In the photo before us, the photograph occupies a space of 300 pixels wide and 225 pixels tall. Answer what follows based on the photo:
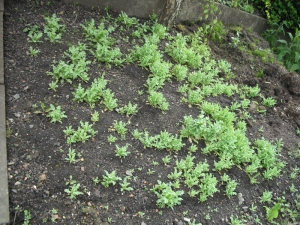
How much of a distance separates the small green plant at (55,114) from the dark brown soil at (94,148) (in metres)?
0.07

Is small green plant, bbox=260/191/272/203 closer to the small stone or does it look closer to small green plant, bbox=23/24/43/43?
the small stone

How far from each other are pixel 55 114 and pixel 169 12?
3.06 m

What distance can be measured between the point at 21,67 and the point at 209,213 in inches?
113

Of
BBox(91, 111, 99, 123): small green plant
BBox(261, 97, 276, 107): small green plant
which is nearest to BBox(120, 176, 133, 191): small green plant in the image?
BBox(91, 111, 99, 123): small green plant

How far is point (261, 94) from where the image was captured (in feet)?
17.6

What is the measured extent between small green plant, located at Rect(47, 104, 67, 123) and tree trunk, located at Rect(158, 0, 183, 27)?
2924 mm

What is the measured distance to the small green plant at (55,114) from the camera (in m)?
3.63

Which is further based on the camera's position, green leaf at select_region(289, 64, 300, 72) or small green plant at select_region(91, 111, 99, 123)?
green leaf at select_region(289, 64, 300, 72)

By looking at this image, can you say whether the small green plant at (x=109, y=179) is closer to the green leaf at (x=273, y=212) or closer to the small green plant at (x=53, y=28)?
the green leaf at (x=273, y=212)

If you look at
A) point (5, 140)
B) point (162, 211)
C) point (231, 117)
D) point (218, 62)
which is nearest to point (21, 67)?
point (5, 140)

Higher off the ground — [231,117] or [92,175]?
[231,117]

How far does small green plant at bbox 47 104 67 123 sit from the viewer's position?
11.9ft

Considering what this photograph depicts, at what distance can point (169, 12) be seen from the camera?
5.73 metres

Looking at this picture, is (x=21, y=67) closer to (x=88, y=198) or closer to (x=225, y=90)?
(x=88, y=198)
